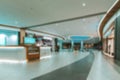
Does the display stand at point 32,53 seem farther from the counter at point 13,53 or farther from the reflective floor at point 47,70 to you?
the reflective floor at point 47,70

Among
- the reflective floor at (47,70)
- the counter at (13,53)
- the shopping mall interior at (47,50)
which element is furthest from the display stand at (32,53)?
the reflective floor at (47,70)

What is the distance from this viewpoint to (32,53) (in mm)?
10188

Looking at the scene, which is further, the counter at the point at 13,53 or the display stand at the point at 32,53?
the display stand at the point at 32,53

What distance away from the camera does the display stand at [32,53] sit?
31.3ft

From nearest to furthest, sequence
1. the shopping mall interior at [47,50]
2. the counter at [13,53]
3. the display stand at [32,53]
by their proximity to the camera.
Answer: the shopping mall interior at [47,50] < the counter at [13,53] < the display stand at [32,53]

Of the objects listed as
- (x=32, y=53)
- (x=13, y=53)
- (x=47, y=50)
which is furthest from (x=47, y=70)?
(x=47, y=50)

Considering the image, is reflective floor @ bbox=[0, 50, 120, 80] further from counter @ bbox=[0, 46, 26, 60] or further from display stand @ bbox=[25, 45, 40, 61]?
display stand @ bbox=[25, 45, 40, 61]

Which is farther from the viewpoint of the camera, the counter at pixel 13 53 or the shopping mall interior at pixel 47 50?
the counter at pixel 13 53

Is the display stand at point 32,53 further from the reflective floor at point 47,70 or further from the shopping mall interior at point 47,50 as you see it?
the reflective floor at point 47,70

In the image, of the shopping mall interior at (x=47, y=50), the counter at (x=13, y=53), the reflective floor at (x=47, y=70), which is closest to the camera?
the reflective floor at (x=47, y=70)

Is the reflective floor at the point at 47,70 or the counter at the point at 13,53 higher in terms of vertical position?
the counter at the point at 13,53

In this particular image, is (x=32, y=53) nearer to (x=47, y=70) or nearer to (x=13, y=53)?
(x=13, y=53)

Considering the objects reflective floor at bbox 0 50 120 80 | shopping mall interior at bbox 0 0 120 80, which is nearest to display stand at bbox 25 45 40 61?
shopping mall interior at bbox 0 0 120 80

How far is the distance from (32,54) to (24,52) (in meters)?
0.99
